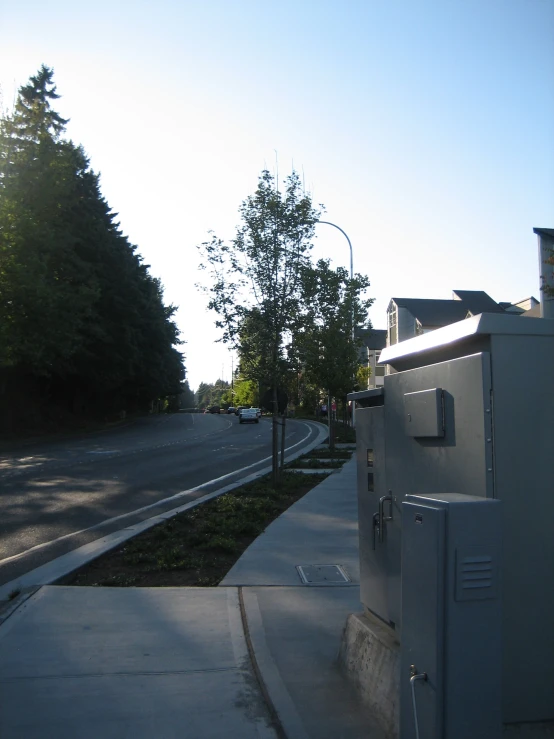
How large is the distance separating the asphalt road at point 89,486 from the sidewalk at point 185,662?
6.59ft

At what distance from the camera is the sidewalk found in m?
3.90

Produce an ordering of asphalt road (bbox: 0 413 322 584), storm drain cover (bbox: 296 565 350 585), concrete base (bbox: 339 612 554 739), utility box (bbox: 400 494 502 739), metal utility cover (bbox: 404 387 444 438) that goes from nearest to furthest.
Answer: utility box (bbox: 400 494 502 739) < metal utility cover (bbox: 404 387 444 438) < concrete base (bbox: 339 612 554 739) < storm drain cover (bbox: 296 565 350 585) < asphalt road (bbox: 0 413 322 584)

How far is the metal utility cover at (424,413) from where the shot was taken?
341 centimetres

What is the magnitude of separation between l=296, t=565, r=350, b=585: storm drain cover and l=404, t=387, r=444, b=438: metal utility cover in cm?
362

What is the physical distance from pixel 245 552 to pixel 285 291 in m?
6.45

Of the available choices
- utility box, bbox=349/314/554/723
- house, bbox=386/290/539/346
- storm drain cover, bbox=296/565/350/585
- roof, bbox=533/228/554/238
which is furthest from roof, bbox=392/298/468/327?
utility box, bbox=349/314/554/723

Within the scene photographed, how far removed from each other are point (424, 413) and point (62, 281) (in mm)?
36121

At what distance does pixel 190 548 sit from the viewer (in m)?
8.41

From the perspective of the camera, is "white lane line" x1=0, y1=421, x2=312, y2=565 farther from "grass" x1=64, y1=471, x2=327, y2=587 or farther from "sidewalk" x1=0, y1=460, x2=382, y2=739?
"sidewalk" x1=0, y1=460, x2=382, y2=739

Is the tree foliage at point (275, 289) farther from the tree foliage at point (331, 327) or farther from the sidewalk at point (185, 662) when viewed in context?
the sidewalk at point (185, 662)

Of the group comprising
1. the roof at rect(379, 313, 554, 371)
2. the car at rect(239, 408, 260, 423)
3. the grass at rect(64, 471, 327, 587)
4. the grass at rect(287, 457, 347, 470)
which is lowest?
the grass at rect(64, 471, 327, 587)

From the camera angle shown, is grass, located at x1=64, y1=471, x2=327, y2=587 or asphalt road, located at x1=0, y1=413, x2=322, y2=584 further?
asphalt road, located at x1=0, y1=413, x2=322, y2=584

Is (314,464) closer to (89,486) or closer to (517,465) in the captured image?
(89,486)

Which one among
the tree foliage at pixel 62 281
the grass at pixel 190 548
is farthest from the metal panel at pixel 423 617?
the tree foliage at pixel 62 281
